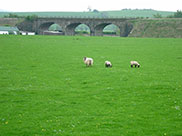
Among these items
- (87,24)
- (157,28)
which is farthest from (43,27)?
(157,28)

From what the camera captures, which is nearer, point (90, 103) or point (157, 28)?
point (90, 103)

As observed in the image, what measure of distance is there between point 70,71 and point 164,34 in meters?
77.3

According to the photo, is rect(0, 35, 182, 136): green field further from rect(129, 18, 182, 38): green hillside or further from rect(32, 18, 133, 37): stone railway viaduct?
rect(32, 18, 133, 37): stone railway viaduct

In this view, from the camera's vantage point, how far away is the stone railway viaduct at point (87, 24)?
118812mm

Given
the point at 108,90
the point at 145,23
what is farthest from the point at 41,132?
the point at 145,23

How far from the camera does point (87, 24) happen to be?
130125mm

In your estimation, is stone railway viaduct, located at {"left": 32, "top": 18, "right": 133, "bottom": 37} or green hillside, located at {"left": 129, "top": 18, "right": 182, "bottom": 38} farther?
stone railway viaduct, located at {"left": 32, "top": 18, "right": 133, "bottom": 37}

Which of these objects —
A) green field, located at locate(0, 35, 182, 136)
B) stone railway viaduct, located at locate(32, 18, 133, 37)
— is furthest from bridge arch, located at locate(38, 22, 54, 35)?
green field, located at locate(0, 35, 182, 136)

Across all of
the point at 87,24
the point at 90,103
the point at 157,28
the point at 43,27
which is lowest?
the point at 90,103

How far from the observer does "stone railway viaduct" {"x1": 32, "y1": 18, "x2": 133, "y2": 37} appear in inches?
4678

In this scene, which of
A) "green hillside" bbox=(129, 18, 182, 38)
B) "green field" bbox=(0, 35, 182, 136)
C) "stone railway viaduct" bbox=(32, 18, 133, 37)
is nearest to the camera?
"green field" bbox=(0, 35, 182, 136)

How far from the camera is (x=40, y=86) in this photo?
20125mm

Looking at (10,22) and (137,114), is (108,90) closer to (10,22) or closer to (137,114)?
(137,114)

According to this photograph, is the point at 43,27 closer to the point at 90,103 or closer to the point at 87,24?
the point at 87,24
